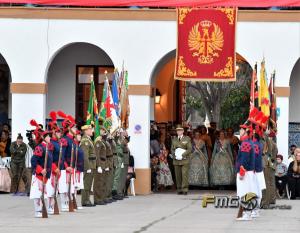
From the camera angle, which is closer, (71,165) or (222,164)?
(71,165)

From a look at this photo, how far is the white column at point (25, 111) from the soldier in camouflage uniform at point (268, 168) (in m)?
7.07

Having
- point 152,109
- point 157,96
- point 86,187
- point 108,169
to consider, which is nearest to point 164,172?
point 152,109

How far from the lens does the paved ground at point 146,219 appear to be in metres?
17.8

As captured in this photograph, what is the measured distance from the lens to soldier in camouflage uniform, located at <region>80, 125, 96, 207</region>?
23422mm

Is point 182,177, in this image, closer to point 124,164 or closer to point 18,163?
point 124,164

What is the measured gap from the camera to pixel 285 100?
27672mm

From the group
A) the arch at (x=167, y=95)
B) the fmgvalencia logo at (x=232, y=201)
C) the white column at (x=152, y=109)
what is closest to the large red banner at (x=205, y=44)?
the white column at (x=152, y=109)

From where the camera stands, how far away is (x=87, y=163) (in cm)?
2344

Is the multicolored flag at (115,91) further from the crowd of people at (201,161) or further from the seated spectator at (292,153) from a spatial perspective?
the seated spectator at (292,153)

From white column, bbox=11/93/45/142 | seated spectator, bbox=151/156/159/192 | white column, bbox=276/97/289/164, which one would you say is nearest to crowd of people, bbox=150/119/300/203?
seated spectator, bbox=151/156/159/192

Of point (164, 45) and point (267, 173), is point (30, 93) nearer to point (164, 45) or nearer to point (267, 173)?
point (164, 45)

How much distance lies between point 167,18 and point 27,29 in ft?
12.6

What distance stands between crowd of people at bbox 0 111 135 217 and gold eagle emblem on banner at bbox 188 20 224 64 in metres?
3.00

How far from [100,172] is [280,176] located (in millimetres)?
5738
